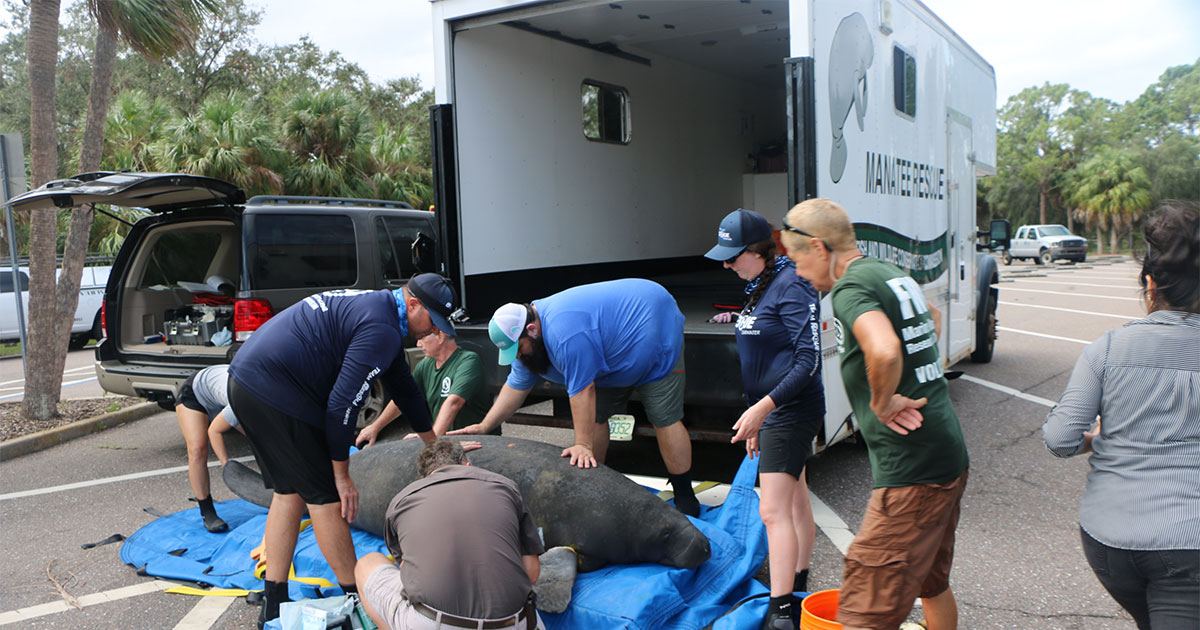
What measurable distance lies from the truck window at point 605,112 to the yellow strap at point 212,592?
459 cm

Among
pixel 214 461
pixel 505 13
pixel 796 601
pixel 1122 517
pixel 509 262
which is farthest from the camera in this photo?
pixel 214 461

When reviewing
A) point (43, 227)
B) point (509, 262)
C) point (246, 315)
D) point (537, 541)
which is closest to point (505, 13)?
point (509, 262)

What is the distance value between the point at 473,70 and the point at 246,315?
8.08ft

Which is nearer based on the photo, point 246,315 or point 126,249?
point 246,315

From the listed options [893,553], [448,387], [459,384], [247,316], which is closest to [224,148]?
[247,316]

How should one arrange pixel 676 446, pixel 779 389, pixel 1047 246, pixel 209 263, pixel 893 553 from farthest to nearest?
pixel 1047 246 → pixel 209 263 → pixel 676 446 → pixel 779 389 → pixel 893 553

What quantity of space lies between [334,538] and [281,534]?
0.79ft

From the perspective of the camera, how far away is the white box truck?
4.73 meters

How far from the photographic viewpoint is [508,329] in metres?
3.83

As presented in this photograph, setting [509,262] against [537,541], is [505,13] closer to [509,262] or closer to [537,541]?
[509,262]

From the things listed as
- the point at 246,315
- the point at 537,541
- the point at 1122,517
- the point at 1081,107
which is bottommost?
the point at 537,541

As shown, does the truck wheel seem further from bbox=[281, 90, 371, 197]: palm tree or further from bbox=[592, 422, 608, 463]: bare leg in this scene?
bbox=[281, 90, 371, 197]: palm tree

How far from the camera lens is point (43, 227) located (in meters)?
8.02

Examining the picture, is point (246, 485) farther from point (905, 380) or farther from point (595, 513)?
point (905, 380)
